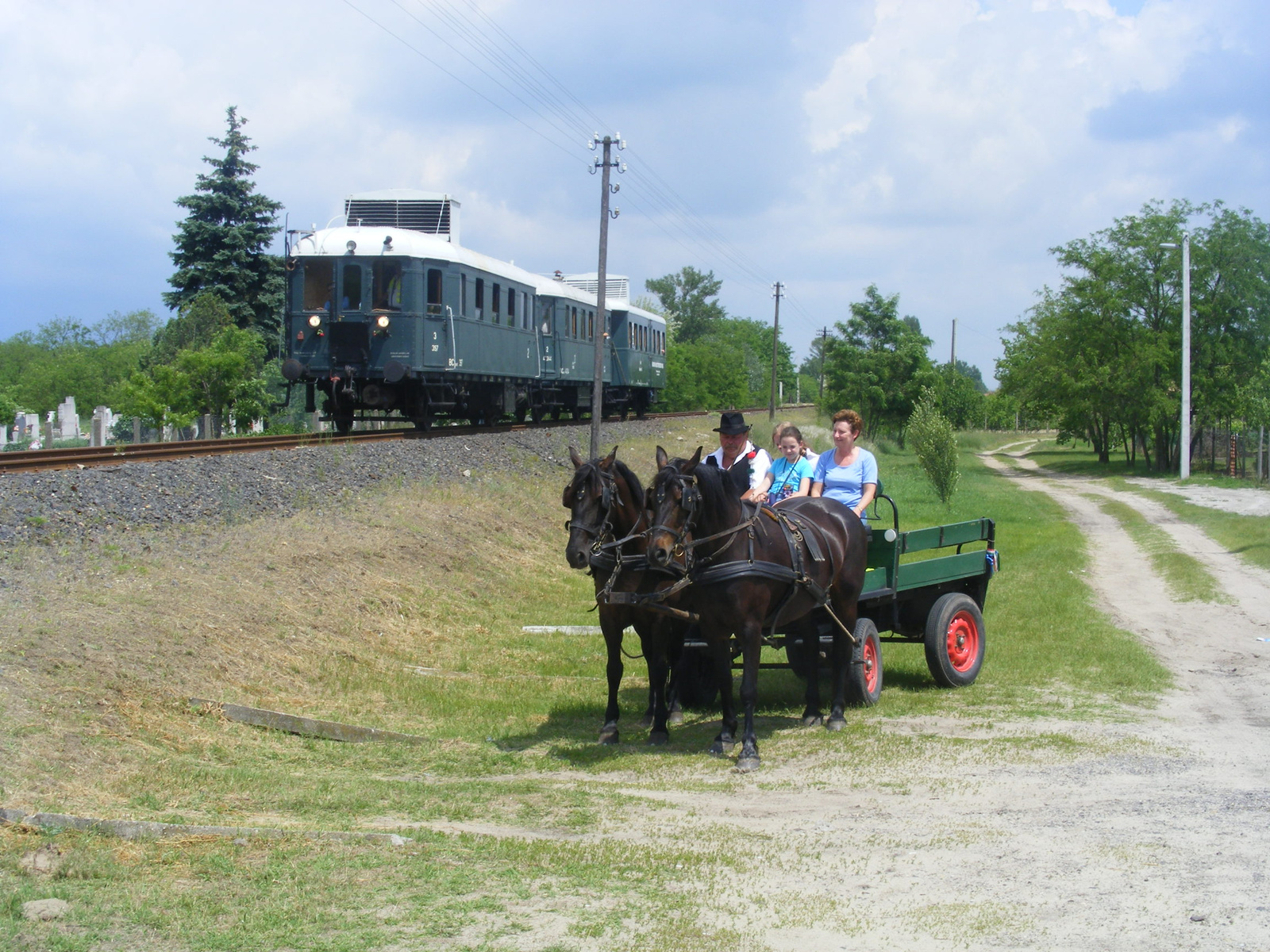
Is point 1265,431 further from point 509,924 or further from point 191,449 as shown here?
point 509,924

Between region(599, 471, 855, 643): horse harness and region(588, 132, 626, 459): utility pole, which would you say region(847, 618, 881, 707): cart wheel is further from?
region(588, 132, 626, 459): utility pole

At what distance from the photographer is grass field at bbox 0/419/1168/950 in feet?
15.7

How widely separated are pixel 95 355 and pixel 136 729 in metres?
80.3

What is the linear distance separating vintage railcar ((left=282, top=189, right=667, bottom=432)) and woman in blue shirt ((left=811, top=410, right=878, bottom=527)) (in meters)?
13.5

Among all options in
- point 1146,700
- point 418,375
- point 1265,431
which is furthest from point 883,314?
point 1146,700

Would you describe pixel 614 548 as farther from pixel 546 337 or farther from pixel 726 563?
pixel 546 337

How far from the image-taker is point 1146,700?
982 cm

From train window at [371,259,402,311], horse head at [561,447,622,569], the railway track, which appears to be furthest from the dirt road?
train window at [371,259,402,311]

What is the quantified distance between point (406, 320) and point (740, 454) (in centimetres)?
1428

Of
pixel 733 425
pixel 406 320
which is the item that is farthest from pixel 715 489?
pixel 406 320

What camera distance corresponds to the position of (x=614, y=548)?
25.3ft

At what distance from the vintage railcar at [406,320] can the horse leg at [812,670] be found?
1417 cm

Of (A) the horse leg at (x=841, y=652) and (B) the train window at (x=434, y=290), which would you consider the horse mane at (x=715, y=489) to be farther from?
(B) the train window at (x=434, y=290)

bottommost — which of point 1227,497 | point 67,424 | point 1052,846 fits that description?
point 1052,846
